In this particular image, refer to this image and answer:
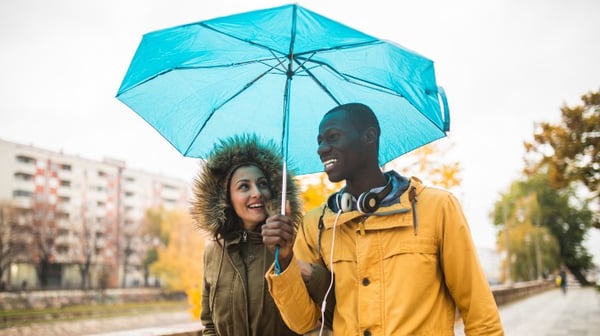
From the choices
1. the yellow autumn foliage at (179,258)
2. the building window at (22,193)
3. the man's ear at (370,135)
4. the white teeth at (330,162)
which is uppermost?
the building window at (22,193)

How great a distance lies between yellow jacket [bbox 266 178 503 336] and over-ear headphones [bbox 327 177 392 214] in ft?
0.17

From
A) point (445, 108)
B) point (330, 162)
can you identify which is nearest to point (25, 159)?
point (330, 162)

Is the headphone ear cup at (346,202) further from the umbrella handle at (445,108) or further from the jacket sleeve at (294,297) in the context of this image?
the umbrella handle at (445,108)

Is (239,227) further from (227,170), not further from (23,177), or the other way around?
(23,177)

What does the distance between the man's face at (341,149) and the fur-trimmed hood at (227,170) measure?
2.05 ft

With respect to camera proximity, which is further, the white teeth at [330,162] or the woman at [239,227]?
the woman at [239,227]

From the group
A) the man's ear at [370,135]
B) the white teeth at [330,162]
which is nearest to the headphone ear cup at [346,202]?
the white teeth at [330,162]

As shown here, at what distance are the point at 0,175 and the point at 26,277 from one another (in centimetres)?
1286

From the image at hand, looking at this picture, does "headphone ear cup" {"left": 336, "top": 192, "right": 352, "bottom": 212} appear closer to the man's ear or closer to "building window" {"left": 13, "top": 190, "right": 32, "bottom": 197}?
the man's ear

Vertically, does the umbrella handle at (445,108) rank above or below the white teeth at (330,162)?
above

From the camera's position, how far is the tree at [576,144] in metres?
11.4

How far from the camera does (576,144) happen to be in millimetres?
11820

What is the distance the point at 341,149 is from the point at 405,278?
0.67 meters

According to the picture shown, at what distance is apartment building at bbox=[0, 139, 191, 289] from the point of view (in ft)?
168
